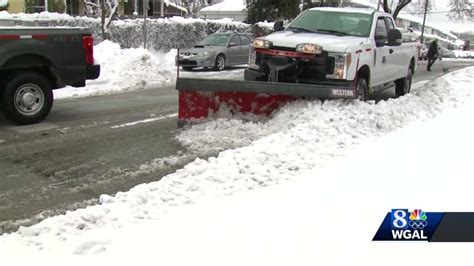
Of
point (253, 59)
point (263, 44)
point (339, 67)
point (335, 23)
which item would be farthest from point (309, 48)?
point (335, 23)

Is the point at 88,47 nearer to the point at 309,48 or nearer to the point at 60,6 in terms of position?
the point at 309,48

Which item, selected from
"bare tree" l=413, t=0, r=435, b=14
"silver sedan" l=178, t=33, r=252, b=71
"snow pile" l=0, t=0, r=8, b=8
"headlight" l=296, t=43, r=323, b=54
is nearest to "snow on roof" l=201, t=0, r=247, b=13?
"bare tree" l=413, t=0, r=435, b=14

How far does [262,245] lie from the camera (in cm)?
401

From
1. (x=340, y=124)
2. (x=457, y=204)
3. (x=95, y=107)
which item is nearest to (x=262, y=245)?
(x=457, y=204)

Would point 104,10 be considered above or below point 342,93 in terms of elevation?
above

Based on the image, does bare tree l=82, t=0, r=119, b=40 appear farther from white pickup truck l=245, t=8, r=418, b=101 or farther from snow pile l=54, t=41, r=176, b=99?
white pickup truck l=245, t=8, r=418, b=101

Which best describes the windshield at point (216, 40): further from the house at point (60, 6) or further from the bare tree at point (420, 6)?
the bare tree at point (420, 6)

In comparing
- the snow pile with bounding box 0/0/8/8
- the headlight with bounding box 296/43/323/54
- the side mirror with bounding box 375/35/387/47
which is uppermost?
the snow pile with bounding box 0/0/8/8

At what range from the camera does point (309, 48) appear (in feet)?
26.3

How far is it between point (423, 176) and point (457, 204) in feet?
2.98

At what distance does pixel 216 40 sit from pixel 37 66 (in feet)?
42.2

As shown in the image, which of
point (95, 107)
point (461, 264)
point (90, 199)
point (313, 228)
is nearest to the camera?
point (461, 264)

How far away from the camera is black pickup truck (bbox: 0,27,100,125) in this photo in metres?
7.97

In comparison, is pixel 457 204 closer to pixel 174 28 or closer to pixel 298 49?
pixel 298 49
